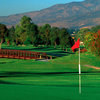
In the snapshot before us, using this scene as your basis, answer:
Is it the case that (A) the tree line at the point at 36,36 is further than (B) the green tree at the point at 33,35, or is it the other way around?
(B) the green tree at the point at 33,35

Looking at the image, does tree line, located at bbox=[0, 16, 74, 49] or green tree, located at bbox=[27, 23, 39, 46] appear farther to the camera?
green tree, located at bbox=[27, 23, 39, 46]

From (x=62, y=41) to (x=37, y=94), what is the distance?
123282 mm

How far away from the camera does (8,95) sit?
75.4 feet

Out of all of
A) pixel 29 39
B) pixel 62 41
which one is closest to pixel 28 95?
pixel 62 41

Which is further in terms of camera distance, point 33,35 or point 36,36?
point 33,35

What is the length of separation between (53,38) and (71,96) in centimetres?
13779

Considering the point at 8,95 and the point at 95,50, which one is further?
the point at 95,50

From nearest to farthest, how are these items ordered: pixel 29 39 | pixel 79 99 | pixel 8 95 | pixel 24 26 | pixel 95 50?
pixel 79 99, pixel 8 95, pixel 95 50, pixel 29 39, pixel 24 26

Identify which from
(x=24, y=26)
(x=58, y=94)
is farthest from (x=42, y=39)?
(x=58, y=94)

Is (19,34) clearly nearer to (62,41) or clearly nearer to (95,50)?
(62,41)

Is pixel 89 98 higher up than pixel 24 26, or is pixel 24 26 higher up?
pixel 24 26

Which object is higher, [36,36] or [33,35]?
Answer: [33,35]

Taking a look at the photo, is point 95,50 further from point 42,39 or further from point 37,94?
point 42,39

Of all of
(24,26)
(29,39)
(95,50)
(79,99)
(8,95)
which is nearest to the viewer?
(79,99)
